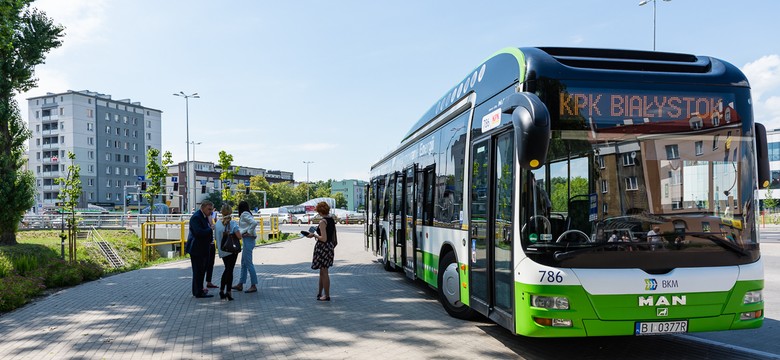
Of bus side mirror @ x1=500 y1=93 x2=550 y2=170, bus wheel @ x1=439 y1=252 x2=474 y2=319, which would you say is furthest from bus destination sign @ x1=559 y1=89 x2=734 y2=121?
bus wheel @ x1=439 y1=252 x2=474 y2=319

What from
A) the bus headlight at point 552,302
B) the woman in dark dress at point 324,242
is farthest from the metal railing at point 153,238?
the bus headlight at point 552,302

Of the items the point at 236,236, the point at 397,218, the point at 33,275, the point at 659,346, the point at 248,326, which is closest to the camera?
the point at 659,346

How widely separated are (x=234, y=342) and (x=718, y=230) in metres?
5.36

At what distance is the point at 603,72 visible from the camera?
5.50 metres

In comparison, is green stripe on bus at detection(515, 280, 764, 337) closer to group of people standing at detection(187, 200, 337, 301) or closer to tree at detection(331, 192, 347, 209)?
group of people standing at detection(187, 200, 337, 301)

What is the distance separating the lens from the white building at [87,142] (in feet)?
299

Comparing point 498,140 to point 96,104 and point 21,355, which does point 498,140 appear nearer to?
point 21,355

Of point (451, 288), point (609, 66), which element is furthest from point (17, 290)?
point (609, 66)

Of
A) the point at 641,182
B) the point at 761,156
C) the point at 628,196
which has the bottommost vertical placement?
the point at 628,196

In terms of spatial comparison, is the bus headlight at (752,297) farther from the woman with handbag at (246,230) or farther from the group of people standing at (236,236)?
the woman with handbag at (246,230)

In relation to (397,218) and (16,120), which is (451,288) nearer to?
(397,218)

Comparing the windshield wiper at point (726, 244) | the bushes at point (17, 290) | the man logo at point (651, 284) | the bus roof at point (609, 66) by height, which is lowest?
the bushes at point (17, 290)

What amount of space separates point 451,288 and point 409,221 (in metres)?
3.25

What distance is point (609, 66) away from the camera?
5.63 m
